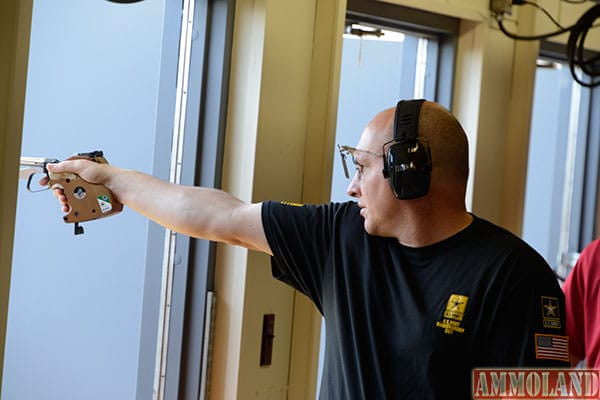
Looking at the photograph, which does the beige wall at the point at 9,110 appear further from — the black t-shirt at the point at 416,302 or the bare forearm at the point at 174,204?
the black t-shirt at the point at 416,302

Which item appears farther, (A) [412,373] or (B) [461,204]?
(B) [461,204]

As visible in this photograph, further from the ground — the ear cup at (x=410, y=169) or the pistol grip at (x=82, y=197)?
the ear cup at (x=410, y=169)

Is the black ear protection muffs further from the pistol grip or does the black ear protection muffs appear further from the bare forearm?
the pistol grip

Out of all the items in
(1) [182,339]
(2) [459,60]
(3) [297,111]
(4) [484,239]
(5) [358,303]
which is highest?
(2) [459,60]

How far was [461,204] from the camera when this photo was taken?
192 cm

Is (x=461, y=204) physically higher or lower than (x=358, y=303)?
higher

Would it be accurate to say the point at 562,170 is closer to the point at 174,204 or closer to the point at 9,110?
the point at 174,204

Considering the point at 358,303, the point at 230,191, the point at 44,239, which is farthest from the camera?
the point at 230,191

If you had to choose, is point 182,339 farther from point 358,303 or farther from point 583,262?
point 583,262

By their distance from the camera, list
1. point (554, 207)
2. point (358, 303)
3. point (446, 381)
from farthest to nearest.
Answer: point (554, 207) → point (358, 303) → point (446, 381)

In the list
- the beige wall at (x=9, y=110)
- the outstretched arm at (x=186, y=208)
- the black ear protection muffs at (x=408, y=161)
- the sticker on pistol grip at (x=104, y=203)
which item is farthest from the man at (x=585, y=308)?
the beige wall at (x=9, y=110)

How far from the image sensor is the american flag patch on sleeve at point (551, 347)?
1.74 m

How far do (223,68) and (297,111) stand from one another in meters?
0.24

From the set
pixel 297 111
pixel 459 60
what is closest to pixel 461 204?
pixel 297 111
